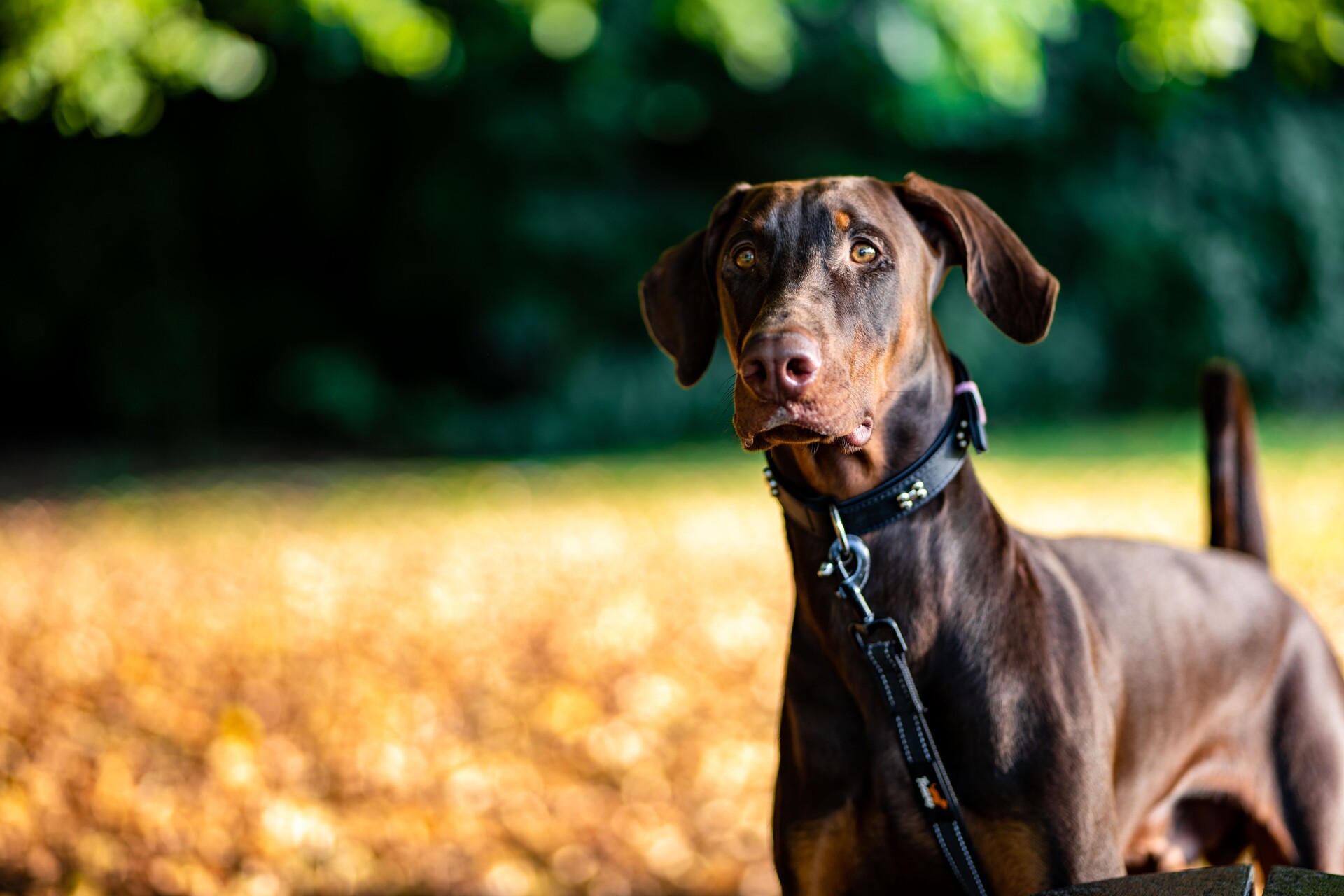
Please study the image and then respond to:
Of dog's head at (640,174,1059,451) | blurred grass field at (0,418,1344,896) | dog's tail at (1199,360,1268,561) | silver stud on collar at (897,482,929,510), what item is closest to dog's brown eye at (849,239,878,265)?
dog's head at (640,174,1059,451)

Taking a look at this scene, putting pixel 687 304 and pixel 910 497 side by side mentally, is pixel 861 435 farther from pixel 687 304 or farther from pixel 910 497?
pixel 687 304

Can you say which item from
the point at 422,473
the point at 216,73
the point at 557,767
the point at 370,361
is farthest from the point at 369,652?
the point at 370,361

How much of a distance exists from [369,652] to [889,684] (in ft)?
13.8

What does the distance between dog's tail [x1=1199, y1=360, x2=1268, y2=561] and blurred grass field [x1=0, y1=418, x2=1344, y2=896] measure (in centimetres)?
173

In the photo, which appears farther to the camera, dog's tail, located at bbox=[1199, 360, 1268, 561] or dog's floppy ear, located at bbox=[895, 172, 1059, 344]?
dog's tail, located at bbox=[1199, 360, 1268, 561]

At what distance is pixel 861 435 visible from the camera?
7.07 ft

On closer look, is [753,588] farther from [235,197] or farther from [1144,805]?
[235,197]

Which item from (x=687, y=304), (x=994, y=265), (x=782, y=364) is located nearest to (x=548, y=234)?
(x=687, y=304)

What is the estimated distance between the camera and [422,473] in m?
12.5

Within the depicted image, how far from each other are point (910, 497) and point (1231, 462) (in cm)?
139

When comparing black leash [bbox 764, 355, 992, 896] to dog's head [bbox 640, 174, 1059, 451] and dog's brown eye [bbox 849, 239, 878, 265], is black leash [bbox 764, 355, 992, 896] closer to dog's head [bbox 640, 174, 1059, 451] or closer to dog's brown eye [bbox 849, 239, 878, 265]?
dog's head [bbox 640, 174, 1059, 451]

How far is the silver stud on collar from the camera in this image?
229cm

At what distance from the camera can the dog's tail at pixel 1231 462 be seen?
3.21m

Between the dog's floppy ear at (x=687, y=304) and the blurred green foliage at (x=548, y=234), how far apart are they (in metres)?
9.89
